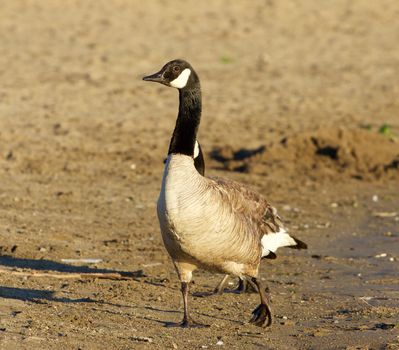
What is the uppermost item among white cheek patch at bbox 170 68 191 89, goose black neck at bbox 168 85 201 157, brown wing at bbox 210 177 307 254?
white cheek patch at bbox 170 68 191 89

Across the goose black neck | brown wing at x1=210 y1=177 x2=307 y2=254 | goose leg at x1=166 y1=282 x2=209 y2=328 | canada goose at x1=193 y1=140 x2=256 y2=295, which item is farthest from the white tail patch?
the goose black neck

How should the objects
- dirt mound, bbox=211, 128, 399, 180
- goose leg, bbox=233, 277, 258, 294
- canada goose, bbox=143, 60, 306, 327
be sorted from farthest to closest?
dirt mound, bbox=211, 128, 399, 180, goose leg, bbox=233, 277, 258, 294, canada goose, bbox=143, 60, 306, 327

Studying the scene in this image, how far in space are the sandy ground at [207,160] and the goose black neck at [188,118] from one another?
1319 mm

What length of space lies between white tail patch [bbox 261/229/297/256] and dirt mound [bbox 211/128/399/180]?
15.6ft

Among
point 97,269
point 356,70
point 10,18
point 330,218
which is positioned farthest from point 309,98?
point 97,269

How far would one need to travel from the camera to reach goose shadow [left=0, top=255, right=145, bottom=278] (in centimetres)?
→ 848

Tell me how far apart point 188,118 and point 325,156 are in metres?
6.52

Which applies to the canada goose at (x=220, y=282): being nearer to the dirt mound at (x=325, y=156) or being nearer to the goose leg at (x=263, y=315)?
the goose leg at (x=263, y=315)

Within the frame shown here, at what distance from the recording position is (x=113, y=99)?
1636cm

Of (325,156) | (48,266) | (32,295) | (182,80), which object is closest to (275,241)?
(182,80)

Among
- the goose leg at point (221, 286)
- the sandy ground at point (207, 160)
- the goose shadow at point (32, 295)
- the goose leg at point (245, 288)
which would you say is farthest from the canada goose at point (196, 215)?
the goose shadow at point (32, 295)

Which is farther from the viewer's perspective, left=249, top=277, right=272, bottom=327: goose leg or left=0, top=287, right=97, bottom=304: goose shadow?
left=0, top=287, right=97, bottom=304: goose shadow

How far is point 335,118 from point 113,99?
3630 mm

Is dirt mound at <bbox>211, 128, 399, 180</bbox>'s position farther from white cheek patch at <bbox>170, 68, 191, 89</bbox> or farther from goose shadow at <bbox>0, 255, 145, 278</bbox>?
white cheek patch at <bbox>170, 68, 191, 89</bbox>
